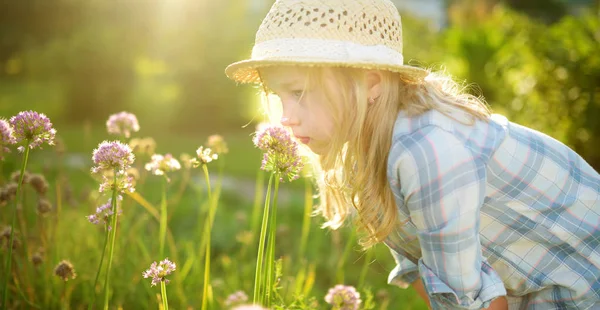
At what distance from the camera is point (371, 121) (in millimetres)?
1793

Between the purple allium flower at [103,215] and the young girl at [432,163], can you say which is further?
the young girl at [432,163]

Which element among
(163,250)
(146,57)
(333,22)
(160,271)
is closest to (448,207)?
(333,22)

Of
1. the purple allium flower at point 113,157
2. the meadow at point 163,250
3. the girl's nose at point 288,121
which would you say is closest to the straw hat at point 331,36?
the girl's nose at point 288,121

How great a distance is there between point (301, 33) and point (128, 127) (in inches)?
31.0

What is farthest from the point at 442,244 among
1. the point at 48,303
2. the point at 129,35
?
the point at 129,35

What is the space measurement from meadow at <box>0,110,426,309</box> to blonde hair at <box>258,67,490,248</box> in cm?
28

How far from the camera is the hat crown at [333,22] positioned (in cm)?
166

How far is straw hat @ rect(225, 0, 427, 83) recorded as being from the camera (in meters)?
1.63

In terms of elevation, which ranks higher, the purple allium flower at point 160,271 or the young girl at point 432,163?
the young girl at point 432,163

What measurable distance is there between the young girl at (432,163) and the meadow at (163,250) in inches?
12.2

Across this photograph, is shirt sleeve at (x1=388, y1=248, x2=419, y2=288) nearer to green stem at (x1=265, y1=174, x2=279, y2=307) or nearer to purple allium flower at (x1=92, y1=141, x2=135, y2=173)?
green stem at (x1=265, y1=174, x2=279, y2=307)

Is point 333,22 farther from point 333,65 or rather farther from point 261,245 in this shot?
point 261,245

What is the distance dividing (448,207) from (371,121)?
0.37 metres

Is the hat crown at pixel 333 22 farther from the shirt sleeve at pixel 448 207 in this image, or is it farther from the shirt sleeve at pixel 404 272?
the shirt sleeve at pixel 404 272
